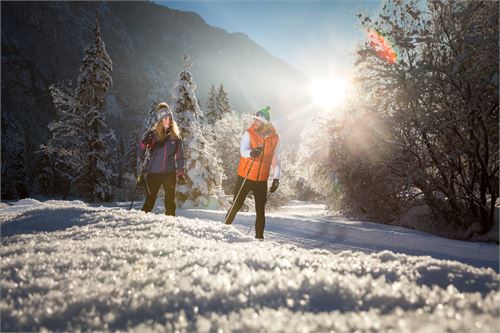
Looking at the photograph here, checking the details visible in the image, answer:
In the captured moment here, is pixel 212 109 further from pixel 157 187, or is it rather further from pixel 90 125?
pixel 157 187

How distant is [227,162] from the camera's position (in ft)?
111

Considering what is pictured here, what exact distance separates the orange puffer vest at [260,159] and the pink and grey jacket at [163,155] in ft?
6.03

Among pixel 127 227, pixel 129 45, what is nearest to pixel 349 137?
pixel 127 227

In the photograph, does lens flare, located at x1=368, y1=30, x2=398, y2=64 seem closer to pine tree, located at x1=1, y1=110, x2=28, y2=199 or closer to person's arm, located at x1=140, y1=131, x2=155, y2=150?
person's arm, located at x1=140, y1=131, x2=155, y2=150

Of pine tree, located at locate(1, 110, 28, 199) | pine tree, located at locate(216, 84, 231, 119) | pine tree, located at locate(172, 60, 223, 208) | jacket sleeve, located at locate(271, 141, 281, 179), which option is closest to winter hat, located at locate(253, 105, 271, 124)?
jacket sleeve, located at locate(271, 141, 281, 179)

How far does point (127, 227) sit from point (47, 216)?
184 centimetres

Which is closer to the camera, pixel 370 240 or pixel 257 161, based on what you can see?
pixel 257 161

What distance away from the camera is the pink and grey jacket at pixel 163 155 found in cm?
821

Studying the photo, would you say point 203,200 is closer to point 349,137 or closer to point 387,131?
point 349,137

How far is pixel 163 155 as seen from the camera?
820cm

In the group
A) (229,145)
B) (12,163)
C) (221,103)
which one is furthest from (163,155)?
(12,163)

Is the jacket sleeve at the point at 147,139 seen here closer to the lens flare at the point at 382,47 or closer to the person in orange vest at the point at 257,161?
the person in orange vest at the point at 257,161

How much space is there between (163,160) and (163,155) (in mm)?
117

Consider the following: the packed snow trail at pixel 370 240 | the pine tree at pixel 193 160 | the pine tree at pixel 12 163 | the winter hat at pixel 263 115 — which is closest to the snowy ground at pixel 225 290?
the packed snow trail at pixel 370 240
